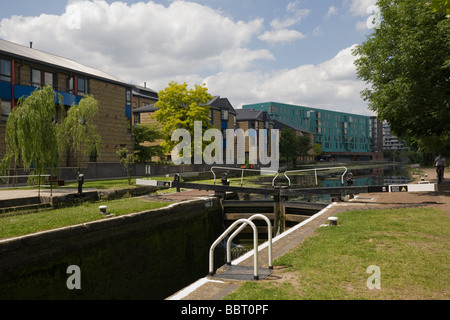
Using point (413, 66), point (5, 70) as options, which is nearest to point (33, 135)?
point (5, 70)

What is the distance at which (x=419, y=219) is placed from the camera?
9.69 m

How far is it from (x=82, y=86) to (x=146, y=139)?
379 inches

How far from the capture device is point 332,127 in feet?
366

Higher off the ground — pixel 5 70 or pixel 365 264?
pixel 5 70

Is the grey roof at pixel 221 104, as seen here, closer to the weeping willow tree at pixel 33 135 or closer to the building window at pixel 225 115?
the building window at pixel 225 115

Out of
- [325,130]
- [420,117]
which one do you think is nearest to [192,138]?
[420,117]

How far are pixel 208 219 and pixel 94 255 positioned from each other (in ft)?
22.7

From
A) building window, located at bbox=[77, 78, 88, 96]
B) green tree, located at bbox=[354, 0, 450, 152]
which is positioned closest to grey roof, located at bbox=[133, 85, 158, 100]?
building window, located at bbox=[77, 78, 88, 96]

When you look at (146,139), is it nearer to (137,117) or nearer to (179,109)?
(179,109)

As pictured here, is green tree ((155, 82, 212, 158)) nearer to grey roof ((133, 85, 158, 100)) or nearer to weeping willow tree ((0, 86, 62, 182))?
weeping willow tree ((0, 86, 62, 182))

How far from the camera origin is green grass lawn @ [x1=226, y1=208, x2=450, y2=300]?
4613mm

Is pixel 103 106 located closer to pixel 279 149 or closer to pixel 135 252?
pixel 135 252

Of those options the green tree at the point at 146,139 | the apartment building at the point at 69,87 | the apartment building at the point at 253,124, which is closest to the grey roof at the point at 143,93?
the apartment building at the point at 69,87

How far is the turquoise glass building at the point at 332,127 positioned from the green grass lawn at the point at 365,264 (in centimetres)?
8801
